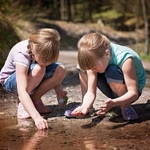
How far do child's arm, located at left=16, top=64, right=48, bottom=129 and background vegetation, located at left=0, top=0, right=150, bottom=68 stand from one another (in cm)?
979

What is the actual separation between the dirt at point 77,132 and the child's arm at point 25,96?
79mm

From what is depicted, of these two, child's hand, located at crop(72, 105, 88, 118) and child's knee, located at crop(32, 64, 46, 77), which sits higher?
child's knee, located at crop(32, 64, 46, 77)

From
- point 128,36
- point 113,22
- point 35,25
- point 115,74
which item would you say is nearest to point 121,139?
point 115,74

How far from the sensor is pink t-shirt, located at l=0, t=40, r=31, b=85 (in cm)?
343

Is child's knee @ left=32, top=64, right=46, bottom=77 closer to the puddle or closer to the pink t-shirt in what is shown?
the pink t-shirt

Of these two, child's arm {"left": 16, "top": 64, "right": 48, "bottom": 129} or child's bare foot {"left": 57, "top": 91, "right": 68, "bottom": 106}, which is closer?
child's arm {"left": 16, "top": 64, "right": 48, "bottom": 129}

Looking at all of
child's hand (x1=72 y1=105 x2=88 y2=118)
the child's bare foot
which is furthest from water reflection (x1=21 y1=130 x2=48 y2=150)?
the child's bare foot

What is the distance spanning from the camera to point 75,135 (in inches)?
117

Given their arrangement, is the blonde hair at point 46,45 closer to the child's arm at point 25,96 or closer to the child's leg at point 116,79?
the child's arm at point 25,96

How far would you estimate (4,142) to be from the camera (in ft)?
9.27

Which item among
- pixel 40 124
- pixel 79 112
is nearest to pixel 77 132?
pixel 79 112

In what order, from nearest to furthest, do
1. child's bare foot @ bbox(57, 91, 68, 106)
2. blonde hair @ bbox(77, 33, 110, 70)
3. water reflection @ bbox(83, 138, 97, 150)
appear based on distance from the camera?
water reflection @ bbox(83, 138, 97, 150)
blonde hair @ bbox(77, 33, 110, 70)
child's bare foot @ bbox(57, 91, 68, 106)

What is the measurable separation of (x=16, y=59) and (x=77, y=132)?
34.0 inches

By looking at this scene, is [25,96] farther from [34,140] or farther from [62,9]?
[62,9]
